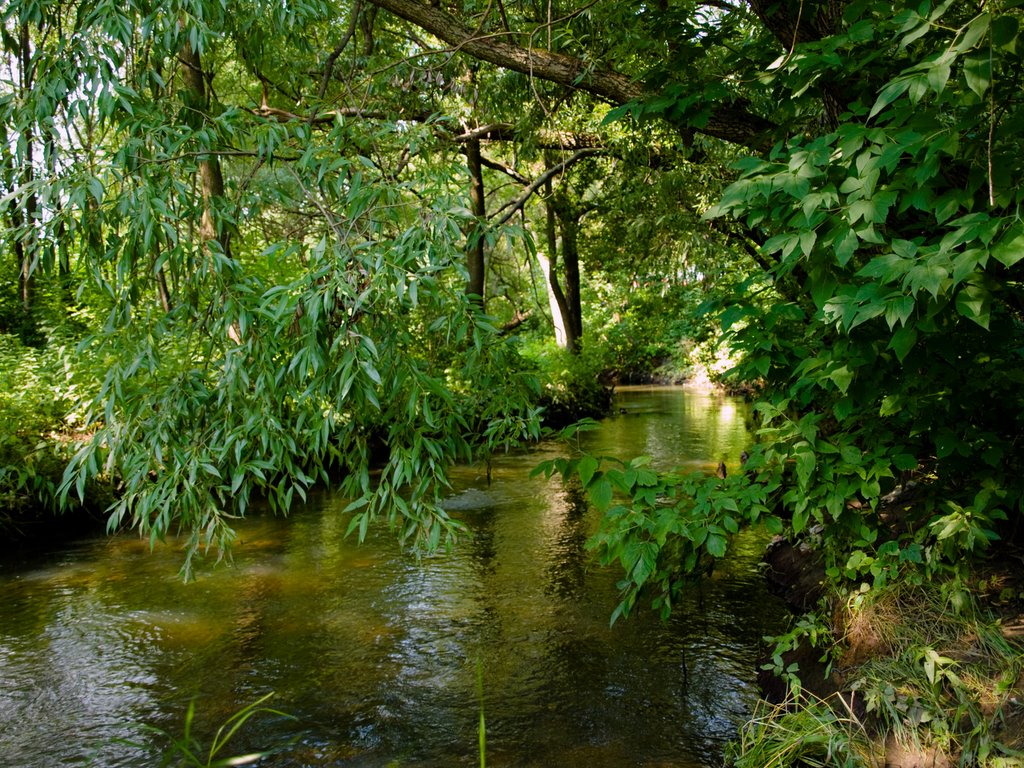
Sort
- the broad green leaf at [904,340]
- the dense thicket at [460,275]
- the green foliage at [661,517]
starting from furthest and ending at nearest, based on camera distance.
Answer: the green foliage at [661,517], the dense thicket at [460,275], the broad green leaf at [904,340]

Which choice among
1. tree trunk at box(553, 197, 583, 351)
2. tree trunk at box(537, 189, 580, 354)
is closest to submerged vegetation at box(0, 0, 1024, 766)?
tree trunk at box(553, 197, 583, 351)

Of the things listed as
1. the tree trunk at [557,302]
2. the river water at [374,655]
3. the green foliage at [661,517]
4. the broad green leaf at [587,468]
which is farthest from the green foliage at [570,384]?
the broad green leaf at [587,468]

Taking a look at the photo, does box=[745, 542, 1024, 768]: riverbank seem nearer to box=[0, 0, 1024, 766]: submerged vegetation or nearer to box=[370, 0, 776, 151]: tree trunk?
box=[0, 0, 1024, 766]: submerged vegetation

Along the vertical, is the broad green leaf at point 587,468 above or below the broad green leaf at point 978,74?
below

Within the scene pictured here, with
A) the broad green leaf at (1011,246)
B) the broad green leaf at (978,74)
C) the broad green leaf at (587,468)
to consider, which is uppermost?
the broad green leaf at (978,74)

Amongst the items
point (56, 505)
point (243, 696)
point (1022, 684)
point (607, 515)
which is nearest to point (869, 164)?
point (607, 515)

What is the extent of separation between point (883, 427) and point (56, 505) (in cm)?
738

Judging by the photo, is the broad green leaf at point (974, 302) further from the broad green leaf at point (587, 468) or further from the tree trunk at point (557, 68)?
the tree trunk at point (557, 68)

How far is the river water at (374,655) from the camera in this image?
3.75 metres

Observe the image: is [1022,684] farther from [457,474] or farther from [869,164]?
[457,474]

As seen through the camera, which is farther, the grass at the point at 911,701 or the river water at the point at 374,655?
the river water at the point at 374,655

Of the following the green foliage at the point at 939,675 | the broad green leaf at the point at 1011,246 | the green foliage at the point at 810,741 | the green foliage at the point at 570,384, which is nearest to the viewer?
the broad green leaf at the point at 1011,246

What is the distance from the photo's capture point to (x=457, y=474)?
421 inches

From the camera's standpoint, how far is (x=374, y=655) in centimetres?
473
